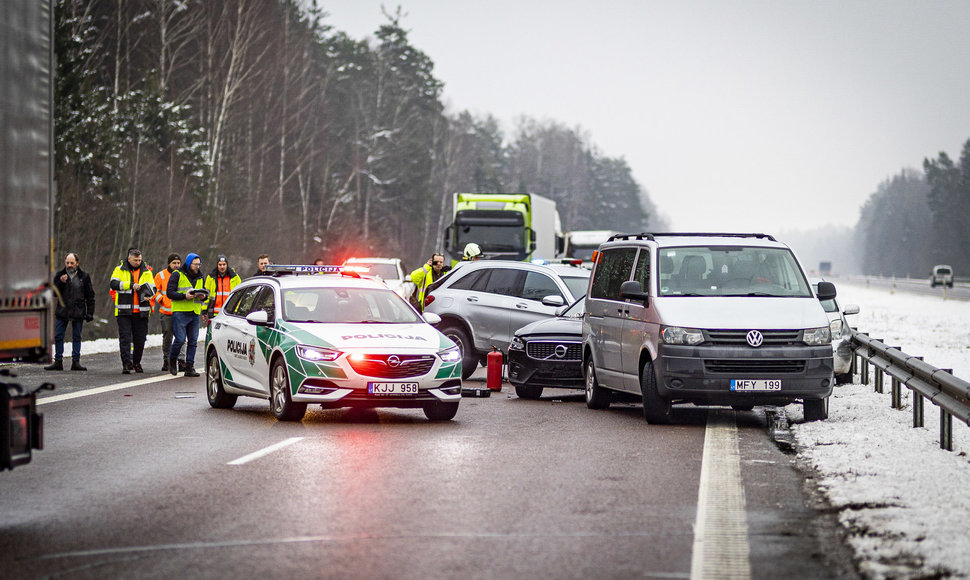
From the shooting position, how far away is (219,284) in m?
22.5

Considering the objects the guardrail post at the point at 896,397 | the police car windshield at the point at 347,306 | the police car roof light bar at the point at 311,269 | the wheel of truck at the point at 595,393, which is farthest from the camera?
the police car roof light bar at the point at 311,269

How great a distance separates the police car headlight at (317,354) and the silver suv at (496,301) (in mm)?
6958

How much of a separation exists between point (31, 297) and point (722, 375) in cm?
743

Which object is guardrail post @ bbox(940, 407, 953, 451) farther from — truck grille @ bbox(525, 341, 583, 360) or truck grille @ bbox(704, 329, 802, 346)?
truck grille @ bbox(525, 341, 583, 360)

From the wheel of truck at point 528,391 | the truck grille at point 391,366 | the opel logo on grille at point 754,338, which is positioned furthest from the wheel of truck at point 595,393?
the truck grille at point 391,366

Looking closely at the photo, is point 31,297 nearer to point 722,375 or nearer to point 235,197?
point 722,375

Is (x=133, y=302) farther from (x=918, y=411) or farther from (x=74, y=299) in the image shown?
(x=918, y=411)

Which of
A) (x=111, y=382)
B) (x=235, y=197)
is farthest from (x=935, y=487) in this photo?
(x=235, y=197)

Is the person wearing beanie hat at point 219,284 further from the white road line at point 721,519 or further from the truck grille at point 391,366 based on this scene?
the white road line at point 721,519

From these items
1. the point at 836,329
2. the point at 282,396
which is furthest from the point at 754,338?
the point at 836,329

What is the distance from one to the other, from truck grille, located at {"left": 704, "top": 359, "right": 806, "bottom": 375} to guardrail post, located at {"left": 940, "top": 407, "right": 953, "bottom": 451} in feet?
6.93

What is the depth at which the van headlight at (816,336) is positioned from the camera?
45.7 feet

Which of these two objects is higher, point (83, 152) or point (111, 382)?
point (83, 152)

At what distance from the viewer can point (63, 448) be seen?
1195 cm
